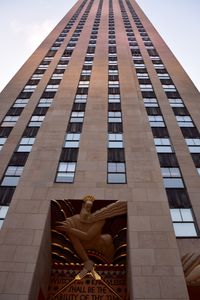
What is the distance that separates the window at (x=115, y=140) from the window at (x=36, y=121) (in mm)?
7287

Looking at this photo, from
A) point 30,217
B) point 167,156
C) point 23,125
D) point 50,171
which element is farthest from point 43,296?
point 23,125

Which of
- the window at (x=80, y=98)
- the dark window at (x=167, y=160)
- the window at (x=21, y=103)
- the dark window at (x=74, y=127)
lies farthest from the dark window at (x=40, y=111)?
the dark window at (x=167, y=160)

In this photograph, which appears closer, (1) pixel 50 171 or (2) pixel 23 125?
Answer: (1) pixel 50 171

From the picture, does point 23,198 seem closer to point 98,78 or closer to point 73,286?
point 73,286

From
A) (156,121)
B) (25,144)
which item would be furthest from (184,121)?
(25,144)

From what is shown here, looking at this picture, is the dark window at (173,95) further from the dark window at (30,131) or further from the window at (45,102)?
the dark window at (30,131)

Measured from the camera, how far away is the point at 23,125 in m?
31.3

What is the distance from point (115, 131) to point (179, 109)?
957cm

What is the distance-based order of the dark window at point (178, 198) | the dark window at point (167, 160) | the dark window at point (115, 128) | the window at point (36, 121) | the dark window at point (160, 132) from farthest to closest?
the window at point (36, 121) < the dark window at point (160, 132) < the dark window at point (115, 128) < the dark window at point (167, 160) < the dark window at point (178, 198)

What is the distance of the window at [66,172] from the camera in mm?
22938

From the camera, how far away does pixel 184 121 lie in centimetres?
3300

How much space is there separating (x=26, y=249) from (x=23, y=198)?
13.4ft

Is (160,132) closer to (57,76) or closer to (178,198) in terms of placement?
(178,198)

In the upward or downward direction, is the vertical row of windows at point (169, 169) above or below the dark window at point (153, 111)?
below
